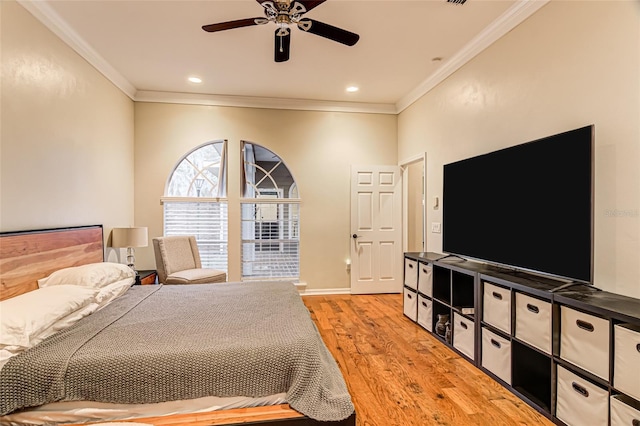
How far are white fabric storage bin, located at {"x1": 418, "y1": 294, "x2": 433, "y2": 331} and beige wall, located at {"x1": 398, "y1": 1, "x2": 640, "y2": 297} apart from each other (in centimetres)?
153

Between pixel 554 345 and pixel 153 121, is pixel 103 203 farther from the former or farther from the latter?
pixel 554 345

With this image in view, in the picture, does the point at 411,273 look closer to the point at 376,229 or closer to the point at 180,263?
the point at 376,229

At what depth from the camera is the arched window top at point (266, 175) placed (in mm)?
4836

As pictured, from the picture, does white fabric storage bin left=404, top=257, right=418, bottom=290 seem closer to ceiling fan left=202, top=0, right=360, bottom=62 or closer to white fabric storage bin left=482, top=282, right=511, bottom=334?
white fabric storage bin left=482, top=282, right=511, bottom=334

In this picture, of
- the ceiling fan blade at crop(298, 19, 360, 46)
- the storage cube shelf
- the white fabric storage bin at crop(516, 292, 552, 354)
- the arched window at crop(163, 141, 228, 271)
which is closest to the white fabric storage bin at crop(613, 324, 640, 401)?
the storage cube shelf

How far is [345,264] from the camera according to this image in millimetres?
4965

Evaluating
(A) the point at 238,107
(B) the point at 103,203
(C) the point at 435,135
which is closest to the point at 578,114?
(C) the point at 435,135

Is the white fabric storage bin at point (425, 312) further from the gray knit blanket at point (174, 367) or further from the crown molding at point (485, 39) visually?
the crown molding at point (485, 39)

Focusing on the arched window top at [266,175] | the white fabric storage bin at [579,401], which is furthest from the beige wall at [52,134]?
the white fabric storage bin at [579,401]

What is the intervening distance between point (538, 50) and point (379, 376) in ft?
9.06

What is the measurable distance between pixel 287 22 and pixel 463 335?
2891 mm

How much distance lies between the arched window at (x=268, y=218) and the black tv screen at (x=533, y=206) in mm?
2523

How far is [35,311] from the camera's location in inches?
68.2

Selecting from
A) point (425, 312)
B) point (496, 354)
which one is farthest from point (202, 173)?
point (496, 354)
